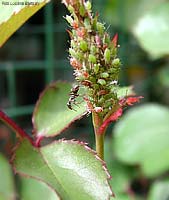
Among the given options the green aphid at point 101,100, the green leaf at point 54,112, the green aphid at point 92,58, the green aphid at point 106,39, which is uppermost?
the green aphid at point 106,39

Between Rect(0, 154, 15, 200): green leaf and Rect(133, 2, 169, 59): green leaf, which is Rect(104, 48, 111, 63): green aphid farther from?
Rect(133, 2, 169, 59): green leaf

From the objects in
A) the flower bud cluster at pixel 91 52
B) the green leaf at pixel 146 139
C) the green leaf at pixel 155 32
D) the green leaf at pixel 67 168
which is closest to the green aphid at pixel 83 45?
the flower bud cluster at pixel 91 52

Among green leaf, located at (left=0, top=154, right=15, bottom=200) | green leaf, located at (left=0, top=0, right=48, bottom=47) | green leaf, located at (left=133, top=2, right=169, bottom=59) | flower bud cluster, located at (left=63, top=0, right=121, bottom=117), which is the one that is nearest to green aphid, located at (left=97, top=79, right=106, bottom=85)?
flower bud cluster, located at (left=63, top=0, right=121, bottom=117)

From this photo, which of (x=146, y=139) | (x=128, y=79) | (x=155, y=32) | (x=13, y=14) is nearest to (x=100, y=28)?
(x=13, y=14)

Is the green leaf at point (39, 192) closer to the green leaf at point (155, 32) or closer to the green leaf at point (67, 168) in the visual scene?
the green leaf at point (67, 168)

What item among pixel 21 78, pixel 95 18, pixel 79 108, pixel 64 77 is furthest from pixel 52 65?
pixel 95 18

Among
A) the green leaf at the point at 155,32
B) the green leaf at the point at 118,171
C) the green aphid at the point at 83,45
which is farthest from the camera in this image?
the green leaf at the point at 118,171
